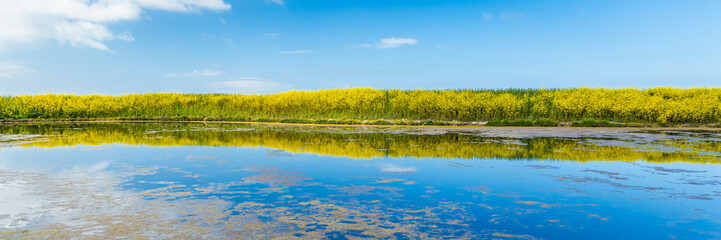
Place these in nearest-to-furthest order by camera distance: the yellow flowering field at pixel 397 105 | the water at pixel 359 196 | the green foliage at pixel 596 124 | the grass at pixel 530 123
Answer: the water at pixel 359 196
the green foliage at pixel 596 124
the grass at pixel 530 123
the yellow flowering field at pixel 397 105

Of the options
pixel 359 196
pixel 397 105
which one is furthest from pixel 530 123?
pixel 359 196

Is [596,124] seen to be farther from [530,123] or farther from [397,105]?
[397,105]

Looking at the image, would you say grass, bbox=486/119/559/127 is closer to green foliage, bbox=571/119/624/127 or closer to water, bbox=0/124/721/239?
green foliage, bbox=571/119/624/127

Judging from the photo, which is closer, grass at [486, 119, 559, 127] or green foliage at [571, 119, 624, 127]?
green foliage at [571, 119, 624, 127]

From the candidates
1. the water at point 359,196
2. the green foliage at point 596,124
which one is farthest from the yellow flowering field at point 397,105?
the water at point 359,196

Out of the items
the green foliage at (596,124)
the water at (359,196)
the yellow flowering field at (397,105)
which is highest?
the yellow flowering field at (397,105)

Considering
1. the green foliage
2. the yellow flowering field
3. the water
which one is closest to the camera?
the water

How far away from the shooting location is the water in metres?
5.77

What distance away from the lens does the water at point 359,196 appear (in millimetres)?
5770

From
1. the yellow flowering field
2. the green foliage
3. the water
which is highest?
the yellow flowering field

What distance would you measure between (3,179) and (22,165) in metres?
2.49

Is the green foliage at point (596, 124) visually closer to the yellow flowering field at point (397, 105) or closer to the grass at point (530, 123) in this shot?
the grass at point (530, 123)

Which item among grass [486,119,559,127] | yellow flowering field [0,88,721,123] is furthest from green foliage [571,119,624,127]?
yellow flowering field [0,88,721,123]

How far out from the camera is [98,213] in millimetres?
6562
